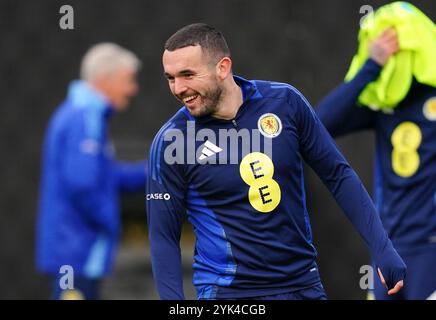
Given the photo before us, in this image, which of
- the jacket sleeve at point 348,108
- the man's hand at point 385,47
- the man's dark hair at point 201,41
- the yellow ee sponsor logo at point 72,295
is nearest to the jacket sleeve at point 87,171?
the yellow ee sponsor logo at point 72,295

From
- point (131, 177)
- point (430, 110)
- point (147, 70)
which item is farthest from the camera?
point (147, 70)

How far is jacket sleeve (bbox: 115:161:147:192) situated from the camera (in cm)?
688

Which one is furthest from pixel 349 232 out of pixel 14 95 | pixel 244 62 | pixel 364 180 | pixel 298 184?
pixel 298 184

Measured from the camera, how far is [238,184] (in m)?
4.35

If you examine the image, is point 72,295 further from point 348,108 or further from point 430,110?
point 430,110

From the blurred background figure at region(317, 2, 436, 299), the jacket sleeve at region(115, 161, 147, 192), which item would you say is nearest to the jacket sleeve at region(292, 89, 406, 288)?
the blurred background figure at region(317, 2, 436, 299)

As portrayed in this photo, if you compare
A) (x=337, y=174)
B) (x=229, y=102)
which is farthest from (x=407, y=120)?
(x=229, y=102)

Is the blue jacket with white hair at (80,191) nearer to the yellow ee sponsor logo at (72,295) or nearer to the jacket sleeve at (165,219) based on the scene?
the yellow ee sponsor logo at (72,295)

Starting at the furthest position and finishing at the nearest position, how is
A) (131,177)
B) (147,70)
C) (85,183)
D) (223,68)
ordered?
(147,70)
(131,177)
(85,183)
(223,68)

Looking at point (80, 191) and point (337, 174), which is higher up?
point (80, 191)

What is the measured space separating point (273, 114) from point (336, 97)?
148 cm

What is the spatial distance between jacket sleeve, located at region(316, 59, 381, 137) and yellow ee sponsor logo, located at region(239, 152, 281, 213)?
5.06 ft

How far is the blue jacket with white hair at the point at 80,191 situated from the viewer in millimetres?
6598

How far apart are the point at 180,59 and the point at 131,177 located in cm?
269
